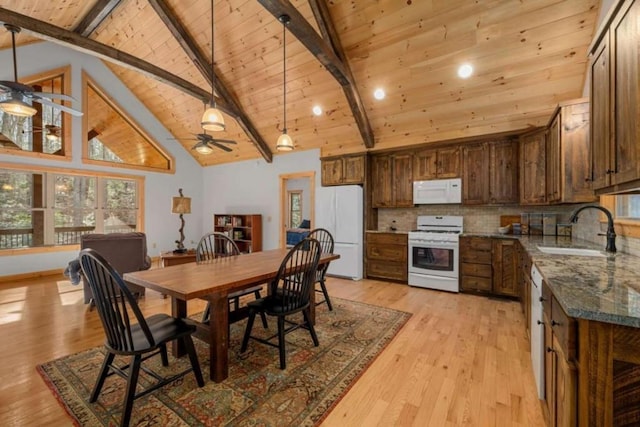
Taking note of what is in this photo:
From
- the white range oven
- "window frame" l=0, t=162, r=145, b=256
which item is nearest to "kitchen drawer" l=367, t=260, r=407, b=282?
the white range oven

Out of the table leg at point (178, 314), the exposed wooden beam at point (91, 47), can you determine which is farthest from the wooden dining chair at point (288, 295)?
the exposed wooden beam at point (91, 47)

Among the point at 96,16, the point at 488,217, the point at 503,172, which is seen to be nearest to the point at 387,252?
the point at 488,217

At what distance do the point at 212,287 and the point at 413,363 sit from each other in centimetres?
172

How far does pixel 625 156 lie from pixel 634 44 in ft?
1.59

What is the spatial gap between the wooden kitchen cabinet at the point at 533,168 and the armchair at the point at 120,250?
5.21 meters

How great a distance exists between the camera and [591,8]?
9.05ft

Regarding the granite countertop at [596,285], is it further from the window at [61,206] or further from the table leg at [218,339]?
the window at [61,206]

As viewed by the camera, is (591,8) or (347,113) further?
(347,113)

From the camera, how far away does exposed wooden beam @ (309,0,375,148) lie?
347cm

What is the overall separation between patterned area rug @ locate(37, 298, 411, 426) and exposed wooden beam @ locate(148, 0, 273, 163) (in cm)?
311

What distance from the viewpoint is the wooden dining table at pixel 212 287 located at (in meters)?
1.83

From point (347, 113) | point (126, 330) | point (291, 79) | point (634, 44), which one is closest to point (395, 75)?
point (347, 113)

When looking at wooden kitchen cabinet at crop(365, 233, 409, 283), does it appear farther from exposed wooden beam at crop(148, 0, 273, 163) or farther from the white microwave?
exposed wooden beam at crop(148, 0, 273, 163)

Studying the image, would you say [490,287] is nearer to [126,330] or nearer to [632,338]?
[632,338]
